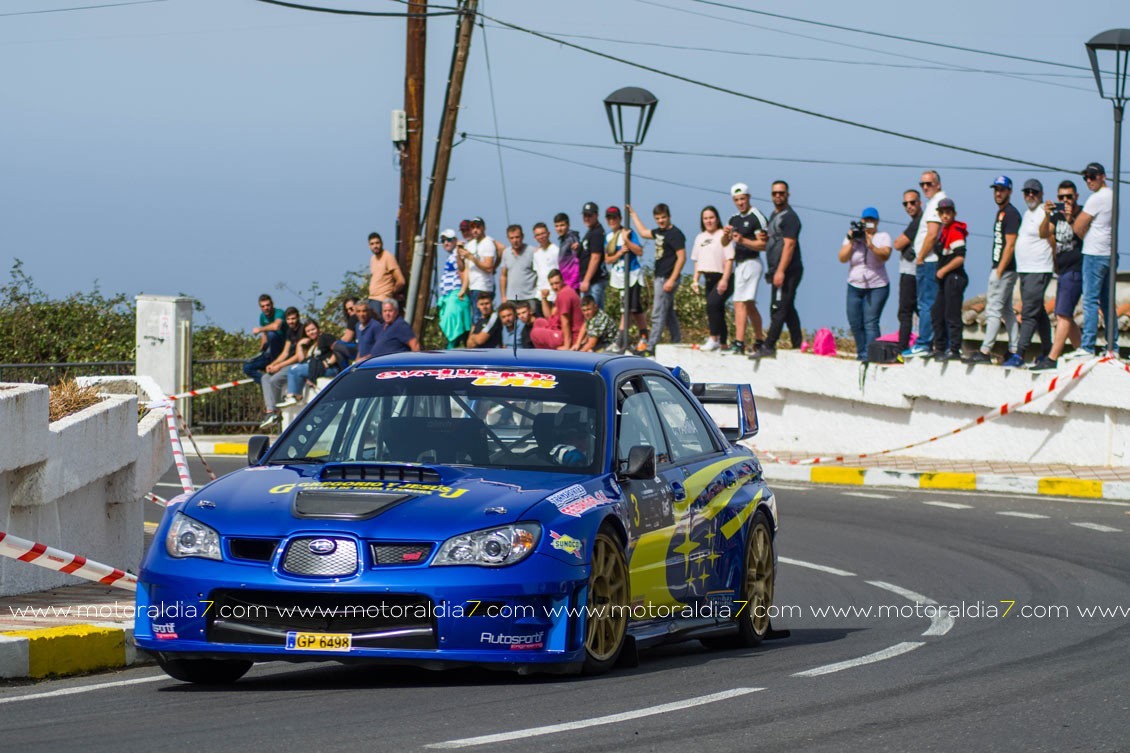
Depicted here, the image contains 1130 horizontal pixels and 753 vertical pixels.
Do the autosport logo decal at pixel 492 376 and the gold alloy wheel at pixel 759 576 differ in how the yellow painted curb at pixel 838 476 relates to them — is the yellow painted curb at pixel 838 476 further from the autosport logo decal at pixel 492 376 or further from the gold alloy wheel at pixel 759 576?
the autosport logo decal at pixel 492 376

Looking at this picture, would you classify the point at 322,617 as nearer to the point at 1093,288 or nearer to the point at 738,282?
the point at 1093,288

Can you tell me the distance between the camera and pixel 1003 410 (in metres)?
21.4

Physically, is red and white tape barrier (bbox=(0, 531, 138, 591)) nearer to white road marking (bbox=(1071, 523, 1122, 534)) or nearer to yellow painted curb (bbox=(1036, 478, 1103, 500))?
white road marking (bbox=(1071, 523, 1122, 534))

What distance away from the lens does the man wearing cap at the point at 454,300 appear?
84.8ft

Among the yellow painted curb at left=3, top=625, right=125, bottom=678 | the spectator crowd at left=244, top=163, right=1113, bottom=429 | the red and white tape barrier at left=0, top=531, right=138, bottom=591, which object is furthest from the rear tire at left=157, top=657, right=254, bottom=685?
the spectator crowd at left=244, top=163, right=1113, bottom=429

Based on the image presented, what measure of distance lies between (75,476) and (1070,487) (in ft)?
37.7

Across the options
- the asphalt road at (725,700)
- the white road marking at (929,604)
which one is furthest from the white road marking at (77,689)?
the white road marking at (929,604)

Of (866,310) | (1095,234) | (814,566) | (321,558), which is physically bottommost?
(814,566)

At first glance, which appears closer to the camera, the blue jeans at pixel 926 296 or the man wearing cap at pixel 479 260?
the blue jeans at pixel 926 296

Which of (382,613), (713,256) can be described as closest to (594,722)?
(382,613)

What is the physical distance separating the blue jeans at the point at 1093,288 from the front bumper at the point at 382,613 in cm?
1294

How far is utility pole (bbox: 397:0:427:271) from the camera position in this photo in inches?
1150

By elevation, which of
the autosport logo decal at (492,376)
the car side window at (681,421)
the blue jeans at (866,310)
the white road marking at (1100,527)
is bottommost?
the white road marking at (1100,527)

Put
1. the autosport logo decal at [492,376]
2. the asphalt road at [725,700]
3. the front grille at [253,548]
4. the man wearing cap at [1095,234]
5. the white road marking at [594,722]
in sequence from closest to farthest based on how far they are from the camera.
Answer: the white road marking at [594,722], the asphalt road at [725,700], the front grille at [253,548], the autosport logo decal at [492,376], the man wearing cap at [1095,234]
